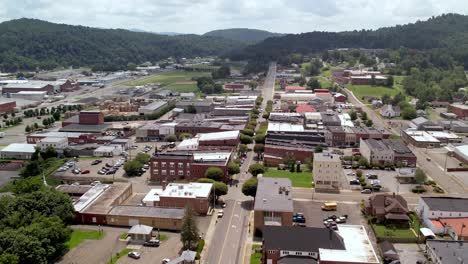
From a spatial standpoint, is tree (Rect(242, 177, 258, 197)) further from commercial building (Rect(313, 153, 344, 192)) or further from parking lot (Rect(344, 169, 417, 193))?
parking lot (Rect(344, 169, 417, 193))

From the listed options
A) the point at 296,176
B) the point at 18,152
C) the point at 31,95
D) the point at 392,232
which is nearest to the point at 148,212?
the point at 296,176

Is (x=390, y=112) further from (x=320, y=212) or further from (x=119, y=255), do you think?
(x=119, y=255)

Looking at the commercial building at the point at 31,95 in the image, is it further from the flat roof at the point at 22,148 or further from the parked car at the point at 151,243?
the parked car at the point at 151,243

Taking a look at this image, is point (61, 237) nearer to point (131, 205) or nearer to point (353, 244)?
point (131, 205)

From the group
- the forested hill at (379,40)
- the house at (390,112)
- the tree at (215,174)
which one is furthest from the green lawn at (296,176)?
the forested hill at (379,40)

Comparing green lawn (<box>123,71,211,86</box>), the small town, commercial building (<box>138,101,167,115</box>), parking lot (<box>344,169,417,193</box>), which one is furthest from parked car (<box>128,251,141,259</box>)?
green lawn (<box>123,71,211,86</box>)
